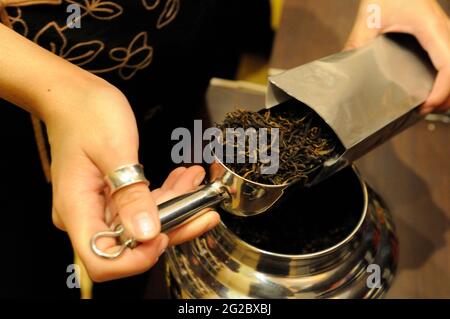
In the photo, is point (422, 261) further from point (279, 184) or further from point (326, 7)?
point (326, 7)

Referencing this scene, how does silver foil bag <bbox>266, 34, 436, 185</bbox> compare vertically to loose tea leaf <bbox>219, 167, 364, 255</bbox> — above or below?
above

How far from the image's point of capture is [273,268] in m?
0.55

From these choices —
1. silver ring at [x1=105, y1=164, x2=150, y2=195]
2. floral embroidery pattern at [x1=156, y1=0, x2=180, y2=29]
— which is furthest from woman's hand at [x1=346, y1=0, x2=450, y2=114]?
silver ring at [x1=105, y1=164, x2=150, y2=195]

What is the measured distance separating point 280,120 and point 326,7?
598 mm

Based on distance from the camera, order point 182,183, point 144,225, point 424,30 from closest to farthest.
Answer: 1. point 144,225
2. point 182,183
3. point 424,30

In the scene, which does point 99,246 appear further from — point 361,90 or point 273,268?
point 361,90

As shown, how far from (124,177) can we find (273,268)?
0.21 meters

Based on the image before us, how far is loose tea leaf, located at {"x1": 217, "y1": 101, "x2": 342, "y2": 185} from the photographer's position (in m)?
0.51

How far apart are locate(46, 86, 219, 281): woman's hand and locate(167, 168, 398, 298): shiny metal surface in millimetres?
88

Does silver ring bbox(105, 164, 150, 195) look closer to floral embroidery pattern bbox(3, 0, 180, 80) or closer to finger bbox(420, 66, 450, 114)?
floral embroidery pattern bbox(3, 0, 180, 80)

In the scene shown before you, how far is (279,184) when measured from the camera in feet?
1.66

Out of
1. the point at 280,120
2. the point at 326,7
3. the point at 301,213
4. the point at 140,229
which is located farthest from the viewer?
the point at 326,7

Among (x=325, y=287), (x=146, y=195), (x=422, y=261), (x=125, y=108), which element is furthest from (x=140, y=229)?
(x=422, y=261)

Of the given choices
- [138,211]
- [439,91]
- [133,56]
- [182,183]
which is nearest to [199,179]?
[182,183]
